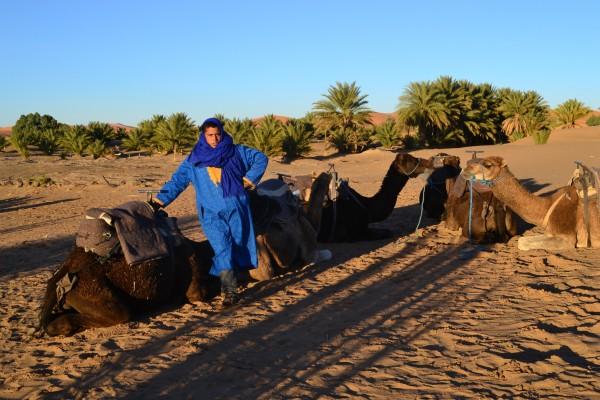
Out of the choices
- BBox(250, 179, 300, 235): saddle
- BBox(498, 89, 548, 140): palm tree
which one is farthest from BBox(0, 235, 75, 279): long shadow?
BBox(498, 89, 548, 140): palm tree

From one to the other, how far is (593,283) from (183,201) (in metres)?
11.0

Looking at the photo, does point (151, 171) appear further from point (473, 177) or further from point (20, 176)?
point (473, 177)

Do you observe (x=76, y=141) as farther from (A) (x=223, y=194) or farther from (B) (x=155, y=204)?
(A) (x=223, y=194)

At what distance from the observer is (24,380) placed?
4059 mm

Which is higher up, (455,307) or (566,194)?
(566,194)

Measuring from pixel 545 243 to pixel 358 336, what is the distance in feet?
12.1

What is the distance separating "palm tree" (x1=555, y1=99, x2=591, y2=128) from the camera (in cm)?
3225

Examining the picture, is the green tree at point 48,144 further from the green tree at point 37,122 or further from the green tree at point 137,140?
the green tree at point 37,122

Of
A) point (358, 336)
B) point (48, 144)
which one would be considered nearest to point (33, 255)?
point (358, 336)

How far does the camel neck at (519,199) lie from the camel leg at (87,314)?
487cm

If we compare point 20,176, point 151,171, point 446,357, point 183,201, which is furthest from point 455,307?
point 20,176

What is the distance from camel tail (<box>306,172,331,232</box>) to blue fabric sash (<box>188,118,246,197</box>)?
6.70 feet

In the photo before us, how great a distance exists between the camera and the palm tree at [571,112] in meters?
32.2

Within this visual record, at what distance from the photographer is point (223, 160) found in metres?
5.66
